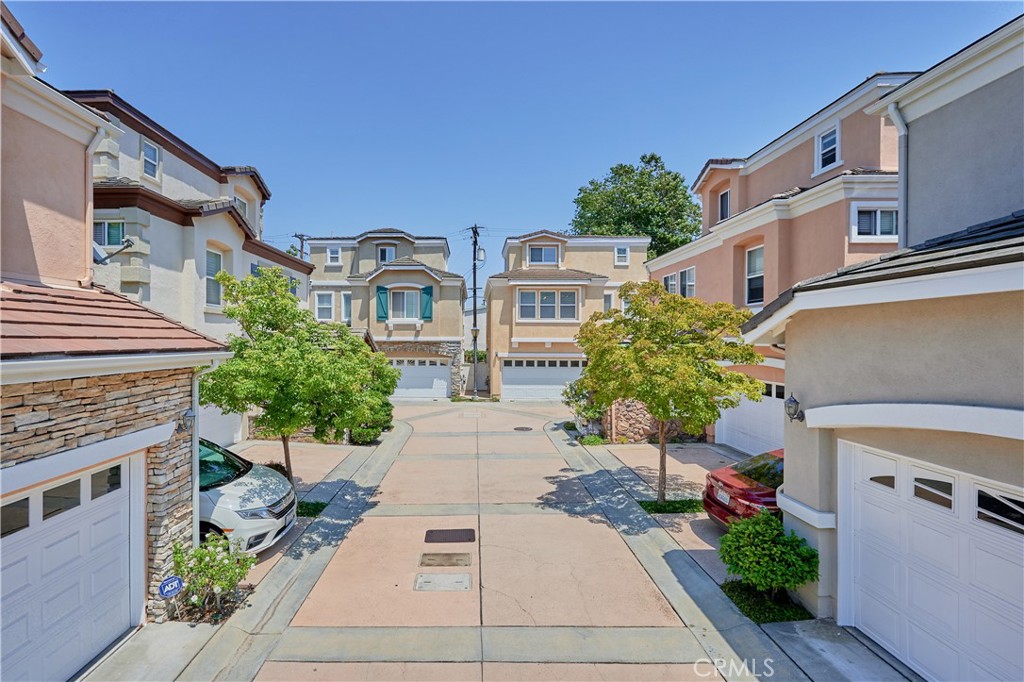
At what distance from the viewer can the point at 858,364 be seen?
5223 mm

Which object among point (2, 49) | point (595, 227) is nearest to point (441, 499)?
point (2, 49)

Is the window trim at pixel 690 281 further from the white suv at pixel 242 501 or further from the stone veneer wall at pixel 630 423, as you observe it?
the white suv at pixel 242 501

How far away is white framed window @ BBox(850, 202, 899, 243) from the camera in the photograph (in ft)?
39.1

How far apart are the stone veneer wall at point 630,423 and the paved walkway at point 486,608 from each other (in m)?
4.71

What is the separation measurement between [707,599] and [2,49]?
1098cm

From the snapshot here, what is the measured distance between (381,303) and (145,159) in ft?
44.9

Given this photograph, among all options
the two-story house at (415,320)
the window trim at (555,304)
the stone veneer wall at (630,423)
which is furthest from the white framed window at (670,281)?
the two-story house at (415,320)

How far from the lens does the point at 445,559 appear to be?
304 inches

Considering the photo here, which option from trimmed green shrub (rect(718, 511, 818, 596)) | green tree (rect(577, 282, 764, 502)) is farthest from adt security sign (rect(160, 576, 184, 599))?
green tree (rect(577, 282, 764, 502))

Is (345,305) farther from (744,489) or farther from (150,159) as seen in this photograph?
(744,489)

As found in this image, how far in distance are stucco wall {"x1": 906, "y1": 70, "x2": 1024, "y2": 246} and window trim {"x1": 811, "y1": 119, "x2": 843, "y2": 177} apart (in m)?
8.20

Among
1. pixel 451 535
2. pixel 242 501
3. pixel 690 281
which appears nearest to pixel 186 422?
pixel 242 501

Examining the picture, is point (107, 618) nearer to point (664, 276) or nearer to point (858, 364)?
point (858, 364)

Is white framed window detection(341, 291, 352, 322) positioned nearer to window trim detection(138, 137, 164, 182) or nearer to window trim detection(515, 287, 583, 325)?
window trim detection(515, 287, 583, 325)
